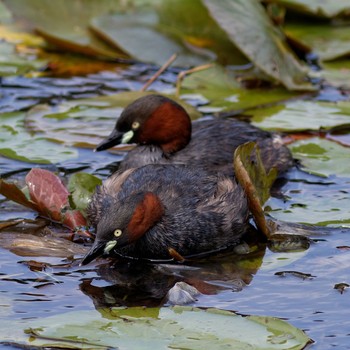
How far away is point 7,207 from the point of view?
721 cm

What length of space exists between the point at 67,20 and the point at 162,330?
21.6 feet

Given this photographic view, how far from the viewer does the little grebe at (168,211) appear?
6.28 m

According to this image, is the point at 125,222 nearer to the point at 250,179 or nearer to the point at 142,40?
the point at 250,179

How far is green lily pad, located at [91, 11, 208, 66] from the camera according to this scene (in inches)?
408

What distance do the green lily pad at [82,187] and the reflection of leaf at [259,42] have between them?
2.77 metres

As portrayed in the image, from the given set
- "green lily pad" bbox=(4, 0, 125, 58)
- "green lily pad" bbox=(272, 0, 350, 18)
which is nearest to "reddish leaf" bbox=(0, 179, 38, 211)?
"green lily pad" bbox=(4, 0, 125, 58)

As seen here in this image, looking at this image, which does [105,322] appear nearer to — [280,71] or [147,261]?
[147,261]

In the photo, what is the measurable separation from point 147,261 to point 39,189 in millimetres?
1029

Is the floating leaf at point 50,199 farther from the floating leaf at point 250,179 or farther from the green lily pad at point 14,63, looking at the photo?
the green lily pad at point 14,63

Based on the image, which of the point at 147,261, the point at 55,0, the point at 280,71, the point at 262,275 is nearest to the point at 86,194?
the point at 147,261

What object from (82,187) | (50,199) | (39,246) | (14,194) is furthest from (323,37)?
(39,246)

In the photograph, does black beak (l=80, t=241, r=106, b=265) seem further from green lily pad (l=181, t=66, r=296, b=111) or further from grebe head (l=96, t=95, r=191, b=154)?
green lily pad (l=181, t=66, r=296, b=111)

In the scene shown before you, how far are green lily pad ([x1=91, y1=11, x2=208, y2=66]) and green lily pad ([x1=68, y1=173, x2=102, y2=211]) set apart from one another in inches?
125

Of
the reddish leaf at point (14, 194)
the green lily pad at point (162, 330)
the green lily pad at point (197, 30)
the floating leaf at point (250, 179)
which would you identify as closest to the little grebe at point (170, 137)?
the floating leaf at point (250, 179)
